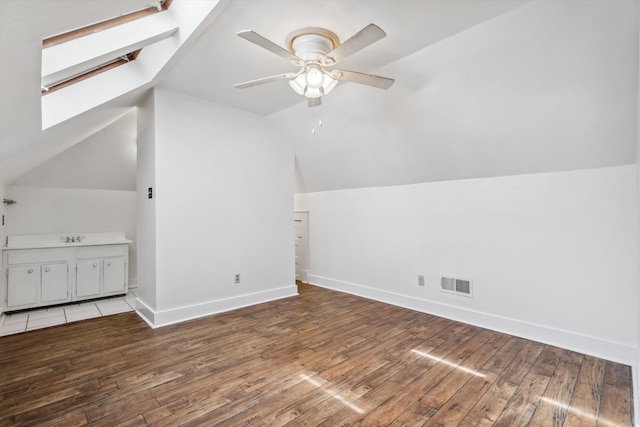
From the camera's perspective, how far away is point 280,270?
4.30m

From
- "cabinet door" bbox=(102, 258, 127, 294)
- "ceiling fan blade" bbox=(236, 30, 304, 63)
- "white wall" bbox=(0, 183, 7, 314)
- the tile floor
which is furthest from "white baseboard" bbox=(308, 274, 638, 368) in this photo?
"white wall" bbox=(0, 183, 7, 314)

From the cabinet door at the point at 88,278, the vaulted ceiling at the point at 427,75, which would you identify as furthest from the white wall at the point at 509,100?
the cabinet door at the point at 88,278

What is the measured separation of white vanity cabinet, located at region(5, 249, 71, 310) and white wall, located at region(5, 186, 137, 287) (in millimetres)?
622

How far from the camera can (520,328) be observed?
9.68ft

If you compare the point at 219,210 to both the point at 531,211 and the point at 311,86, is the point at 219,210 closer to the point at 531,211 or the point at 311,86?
the point at 311,86

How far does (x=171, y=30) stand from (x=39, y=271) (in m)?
3.54

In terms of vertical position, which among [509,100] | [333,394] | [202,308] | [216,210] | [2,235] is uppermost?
[509,100]

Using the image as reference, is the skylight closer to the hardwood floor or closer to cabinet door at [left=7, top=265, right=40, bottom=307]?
the hardwood floor

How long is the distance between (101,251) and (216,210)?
1.91 m

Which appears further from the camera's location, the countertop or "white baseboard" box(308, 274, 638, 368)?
the countertop

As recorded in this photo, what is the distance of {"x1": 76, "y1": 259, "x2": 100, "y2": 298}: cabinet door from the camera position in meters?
4.01

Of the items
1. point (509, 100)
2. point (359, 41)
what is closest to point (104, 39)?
point (359, 41)

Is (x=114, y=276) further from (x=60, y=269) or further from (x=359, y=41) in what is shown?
(x=359, y=41)

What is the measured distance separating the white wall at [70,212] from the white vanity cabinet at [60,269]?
0.15 metres
